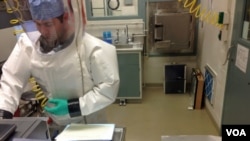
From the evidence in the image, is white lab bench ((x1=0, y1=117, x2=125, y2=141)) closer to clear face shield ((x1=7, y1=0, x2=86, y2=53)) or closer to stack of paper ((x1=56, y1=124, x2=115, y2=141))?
stack of paper ((x1=56, y1=124, x2=115, y2=141))

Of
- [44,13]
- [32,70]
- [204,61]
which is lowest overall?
[204,61]

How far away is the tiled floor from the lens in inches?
102

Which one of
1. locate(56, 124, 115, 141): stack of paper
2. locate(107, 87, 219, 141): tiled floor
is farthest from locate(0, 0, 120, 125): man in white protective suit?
locate(107, 87, 219, 141): tiled floor

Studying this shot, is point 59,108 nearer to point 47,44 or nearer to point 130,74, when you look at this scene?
point 47,44

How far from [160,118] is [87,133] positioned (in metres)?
2.16

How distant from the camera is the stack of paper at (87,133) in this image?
86 centimetres

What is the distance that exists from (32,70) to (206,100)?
2.55 meters

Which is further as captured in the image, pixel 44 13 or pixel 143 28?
pixel 143 28

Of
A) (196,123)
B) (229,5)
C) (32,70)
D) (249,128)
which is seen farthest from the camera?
(196,123)

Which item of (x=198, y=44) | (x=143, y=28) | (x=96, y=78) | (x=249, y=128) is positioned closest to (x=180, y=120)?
(x=198, y=44)

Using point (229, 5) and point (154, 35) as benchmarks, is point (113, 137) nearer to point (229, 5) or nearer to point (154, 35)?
point (229, 5)

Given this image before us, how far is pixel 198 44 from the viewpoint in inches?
142

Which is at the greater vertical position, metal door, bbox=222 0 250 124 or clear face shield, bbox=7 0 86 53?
clear face shield, bbox=7 0 86 53

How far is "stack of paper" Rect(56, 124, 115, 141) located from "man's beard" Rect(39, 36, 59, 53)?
43cm
